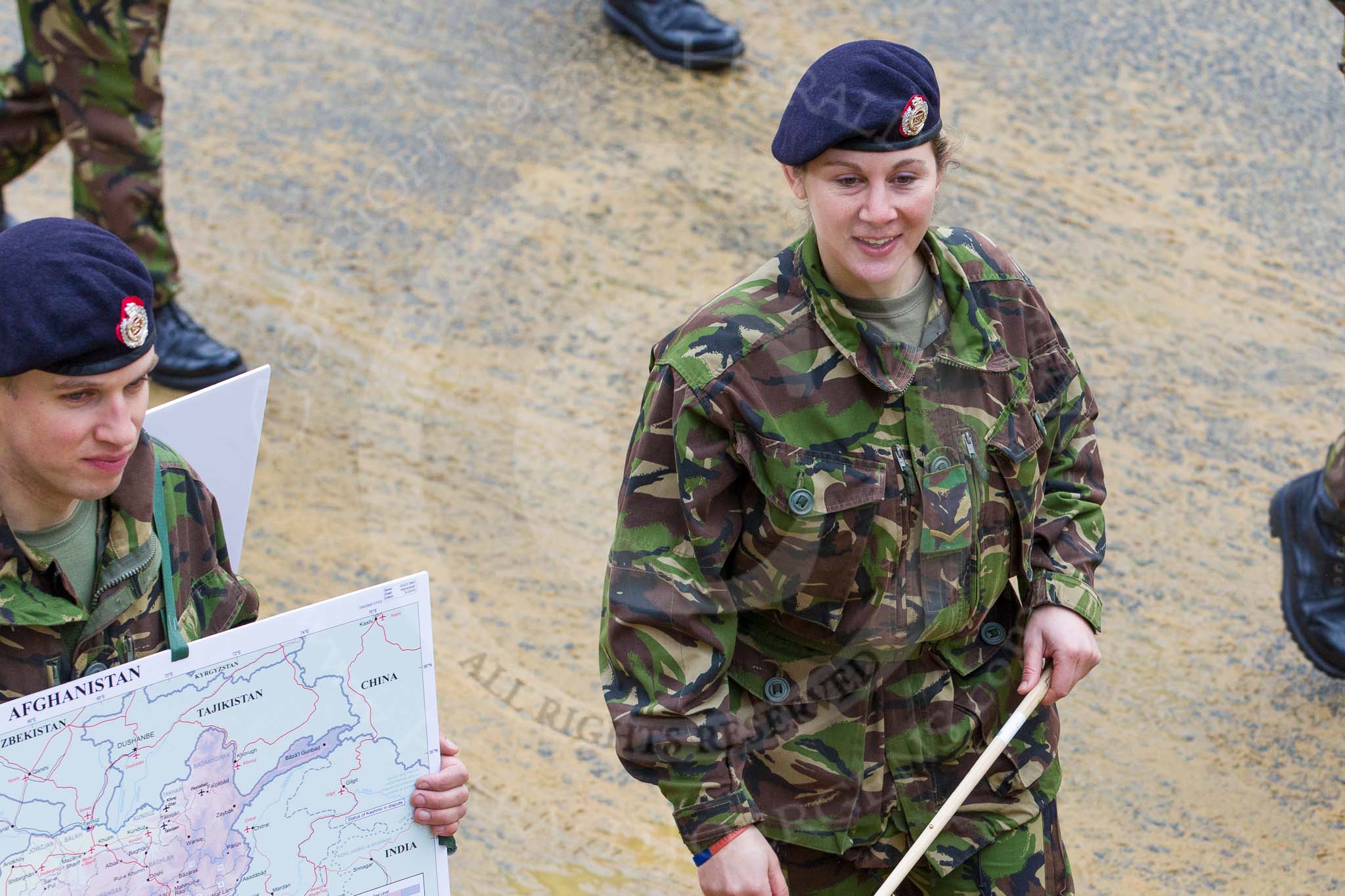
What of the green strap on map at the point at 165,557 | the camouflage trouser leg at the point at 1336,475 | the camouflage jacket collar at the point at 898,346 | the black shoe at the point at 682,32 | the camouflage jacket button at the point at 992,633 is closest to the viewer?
the green strap on map at the point at 165,557

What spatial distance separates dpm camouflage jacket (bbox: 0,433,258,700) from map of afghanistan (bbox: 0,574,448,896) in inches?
4.3

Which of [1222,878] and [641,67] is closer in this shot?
[1222,878]

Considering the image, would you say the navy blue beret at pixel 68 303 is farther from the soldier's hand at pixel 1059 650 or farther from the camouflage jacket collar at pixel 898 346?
the soldier's hand at pixel 1059 650

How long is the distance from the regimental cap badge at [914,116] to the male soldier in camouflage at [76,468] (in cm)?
117

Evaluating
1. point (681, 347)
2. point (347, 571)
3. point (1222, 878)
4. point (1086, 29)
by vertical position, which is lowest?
point (347, 571)

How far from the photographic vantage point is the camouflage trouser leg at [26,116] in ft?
16.1

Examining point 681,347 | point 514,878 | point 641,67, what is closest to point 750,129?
point 641,67

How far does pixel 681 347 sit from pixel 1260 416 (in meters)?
3.67

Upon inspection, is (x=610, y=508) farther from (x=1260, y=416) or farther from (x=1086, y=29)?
(x=1086, y=29)

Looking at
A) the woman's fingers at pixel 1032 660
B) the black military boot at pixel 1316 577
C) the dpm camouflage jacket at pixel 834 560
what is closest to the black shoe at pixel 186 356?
the dpm camouflage jacket at pixel 834 560

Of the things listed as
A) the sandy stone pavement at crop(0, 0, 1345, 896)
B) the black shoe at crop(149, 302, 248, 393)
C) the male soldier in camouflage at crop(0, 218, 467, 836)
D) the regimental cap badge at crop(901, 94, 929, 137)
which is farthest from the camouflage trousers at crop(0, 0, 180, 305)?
the regimental cap badge at crop(901, 94, 929, 137)

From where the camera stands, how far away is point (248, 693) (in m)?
2.17

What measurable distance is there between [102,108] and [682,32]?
288 cm

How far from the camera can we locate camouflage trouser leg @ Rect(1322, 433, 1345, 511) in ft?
13.3
